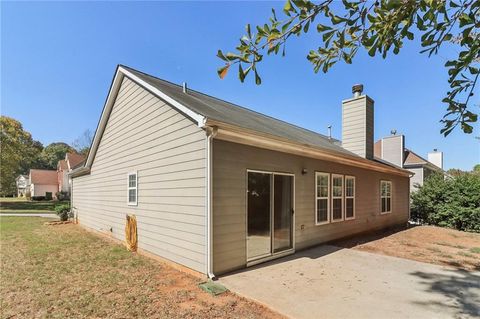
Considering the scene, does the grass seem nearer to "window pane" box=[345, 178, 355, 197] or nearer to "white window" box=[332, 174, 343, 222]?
"white window" box=[332, 174, 343, 222]

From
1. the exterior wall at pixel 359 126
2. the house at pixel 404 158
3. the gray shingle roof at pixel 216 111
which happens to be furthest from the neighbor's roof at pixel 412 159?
the gray shingle roof at pixel 216 111

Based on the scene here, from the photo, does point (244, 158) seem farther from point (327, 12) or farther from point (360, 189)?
point (360, 189)

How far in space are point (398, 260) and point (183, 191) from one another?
5360 mm

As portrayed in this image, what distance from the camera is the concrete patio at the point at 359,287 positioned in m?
3.83

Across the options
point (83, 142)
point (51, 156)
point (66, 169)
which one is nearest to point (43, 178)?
point (66, 169)

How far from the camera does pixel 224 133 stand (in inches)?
207

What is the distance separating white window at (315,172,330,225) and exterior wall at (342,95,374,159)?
165 inches

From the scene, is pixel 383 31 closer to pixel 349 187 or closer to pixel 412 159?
pixel 349 187

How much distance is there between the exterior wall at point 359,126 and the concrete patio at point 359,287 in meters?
6.11

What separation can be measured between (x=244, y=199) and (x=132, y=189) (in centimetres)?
392

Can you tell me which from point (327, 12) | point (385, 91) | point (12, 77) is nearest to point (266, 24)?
point (327, 12)

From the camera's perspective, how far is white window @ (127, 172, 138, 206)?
7789 mm

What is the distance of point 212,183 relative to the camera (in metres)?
5.12

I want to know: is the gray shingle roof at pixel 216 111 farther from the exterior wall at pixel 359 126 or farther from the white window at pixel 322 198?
the exterior wall at pixel 359 126
